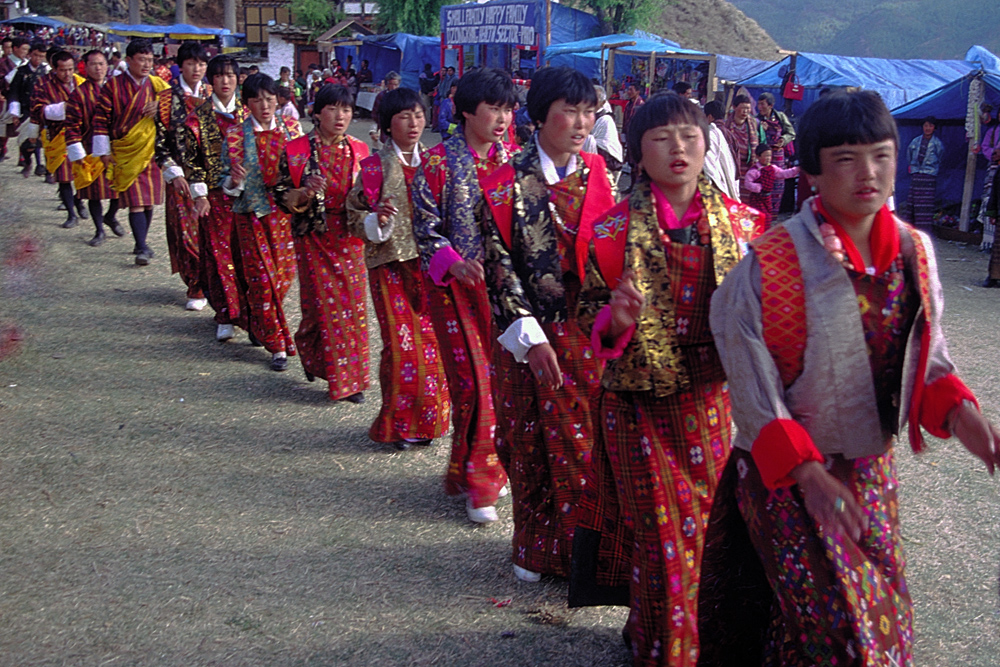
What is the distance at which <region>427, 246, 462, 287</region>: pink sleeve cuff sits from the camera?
11.4 ft

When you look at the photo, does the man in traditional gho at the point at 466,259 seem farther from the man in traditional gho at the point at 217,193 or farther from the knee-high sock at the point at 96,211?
the knee-high sock at the point at 96,211

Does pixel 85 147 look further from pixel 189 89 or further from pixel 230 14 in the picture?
pixel 230 14

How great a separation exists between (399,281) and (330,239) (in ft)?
3.12

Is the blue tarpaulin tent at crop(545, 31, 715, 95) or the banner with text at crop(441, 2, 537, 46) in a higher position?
the banner with text at crop(441, 2, 537, 46)

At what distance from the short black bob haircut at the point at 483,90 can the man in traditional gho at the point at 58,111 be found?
9192 millimetres

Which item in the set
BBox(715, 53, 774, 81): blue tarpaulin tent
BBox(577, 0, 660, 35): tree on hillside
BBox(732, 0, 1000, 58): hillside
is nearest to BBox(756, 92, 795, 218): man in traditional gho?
BBox(715, 53, 774, 81): blue tarpaulin tent

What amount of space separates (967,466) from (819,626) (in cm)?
301

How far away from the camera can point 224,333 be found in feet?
23.2

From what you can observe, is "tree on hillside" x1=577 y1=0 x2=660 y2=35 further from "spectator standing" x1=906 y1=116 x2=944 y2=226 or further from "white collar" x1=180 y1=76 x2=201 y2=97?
"white collar" x1=180 y1=76 x2=201 y2=97

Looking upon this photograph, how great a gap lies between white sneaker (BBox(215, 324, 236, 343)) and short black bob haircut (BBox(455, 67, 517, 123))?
3.83 meters

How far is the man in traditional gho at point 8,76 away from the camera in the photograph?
15.4 metres

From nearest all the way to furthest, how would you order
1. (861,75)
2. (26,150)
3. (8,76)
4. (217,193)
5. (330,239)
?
(330,239) → (217,193) → (26,150) → (8,76) → (861,75)

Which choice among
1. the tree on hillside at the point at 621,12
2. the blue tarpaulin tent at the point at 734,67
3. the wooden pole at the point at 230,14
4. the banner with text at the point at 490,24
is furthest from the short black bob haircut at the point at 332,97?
the wooden pole at the point at 230,14

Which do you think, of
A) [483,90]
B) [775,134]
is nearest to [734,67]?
[775,134]
